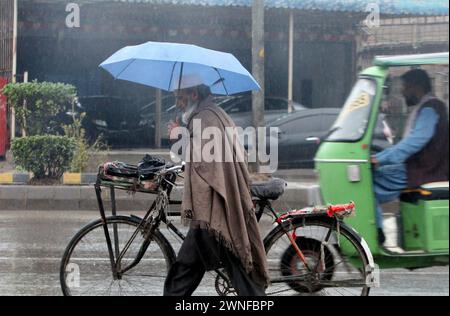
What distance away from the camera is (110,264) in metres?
5.05

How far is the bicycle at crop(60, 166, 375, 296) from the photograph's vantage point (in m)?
4.87

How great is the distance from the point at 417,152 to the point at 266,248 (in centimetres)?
128

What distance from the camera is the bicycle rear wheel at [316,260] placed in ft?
16.3

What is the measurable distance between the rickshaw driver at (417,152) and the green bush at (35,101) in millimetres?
8019

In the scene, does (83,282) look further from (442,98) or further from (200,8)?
(200,8)

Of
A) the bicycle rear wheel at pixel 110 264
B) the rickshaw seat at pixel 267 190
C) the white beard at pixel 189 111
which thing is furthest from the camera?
the bicycle rear wheel at pixel 110 264

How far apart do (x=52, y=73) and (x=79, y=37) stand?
140 centimetres

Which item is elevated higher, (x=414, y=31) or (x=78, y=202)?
(x=414, y=31)

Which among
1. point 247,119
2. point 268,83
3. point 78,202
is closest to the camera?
point 78,202

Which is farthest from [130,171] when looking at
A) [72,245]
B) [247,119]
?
[247,119]

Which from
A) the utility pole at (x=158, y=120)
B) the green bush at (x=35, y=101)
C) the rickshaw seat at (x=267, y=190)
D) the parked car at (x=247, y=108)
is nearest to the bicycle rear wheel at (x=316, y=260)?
the rickshaw seat at (x=267, y=190)

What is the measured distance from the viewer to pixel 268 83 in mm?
20172

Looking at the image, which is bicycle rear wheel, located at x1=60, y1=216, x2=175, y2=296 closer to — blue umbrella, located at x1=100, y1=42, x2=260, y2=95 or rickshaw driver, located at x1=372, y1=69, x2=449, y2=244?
blue umbrella, located at x1=100, y1=42, x2=260, y2=95

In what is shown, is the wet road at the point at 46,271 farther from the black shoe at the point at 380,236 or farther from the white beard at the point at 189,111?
the white beard at the point at 189,111
